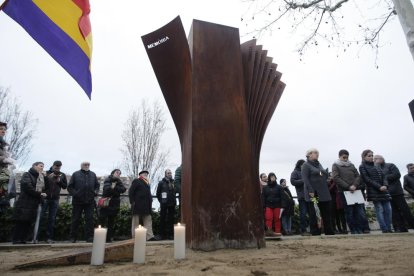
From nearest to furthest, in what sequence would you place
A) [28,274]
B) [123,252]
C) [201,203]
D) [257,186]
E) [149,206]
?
1. [28,274]
2. [123,252]
3. [201,203]
4. [257,186]
5. [149,206]

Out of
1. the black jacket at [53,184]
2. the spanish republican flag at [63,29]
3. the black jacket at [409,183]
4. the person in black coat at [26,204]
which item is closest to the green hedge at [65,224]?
the black jacket at [53,184]

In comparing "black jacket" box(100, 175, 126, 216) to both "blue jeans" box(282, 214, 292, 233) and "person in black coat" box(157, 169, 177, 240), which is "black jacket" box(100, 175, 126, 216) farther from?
"blue jeans" box(282, 214, 292, 233)

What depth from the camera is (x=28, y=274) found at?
2318 mm

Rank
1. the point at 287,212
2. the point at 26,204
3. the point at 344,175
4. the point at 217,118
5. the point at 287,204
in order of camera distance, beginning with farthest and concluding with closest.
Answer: the point at 287,212 → the point at 287,204 → the point at 344,175 → the point at 26,204 → the point at 217,118

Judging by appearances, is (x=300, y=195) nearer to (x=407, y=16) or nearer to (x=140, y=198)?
(x=140, y=198)

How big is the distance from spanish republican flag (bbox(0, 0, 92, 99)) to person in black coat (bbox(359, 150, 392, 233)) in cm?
587

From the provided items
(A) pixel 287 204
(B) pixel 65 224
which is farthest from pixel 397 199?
(B) pixel 65 224

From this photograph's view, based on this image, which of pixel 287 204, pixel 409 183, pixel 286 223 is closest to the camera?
pixel 409 183

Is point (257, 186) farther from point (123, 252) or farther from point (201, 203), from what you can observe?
point (123, 252)

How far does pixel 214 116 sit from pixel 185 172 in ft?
2.80

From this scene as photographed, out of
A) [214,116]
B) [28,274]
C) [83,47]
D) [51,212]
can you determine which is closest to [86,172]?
[51,212]

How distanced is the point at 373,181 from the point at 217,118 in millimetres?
4440

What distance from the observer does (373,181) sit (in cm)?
661

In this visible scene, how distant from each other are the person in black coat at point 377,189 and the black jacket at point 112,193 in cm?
547
